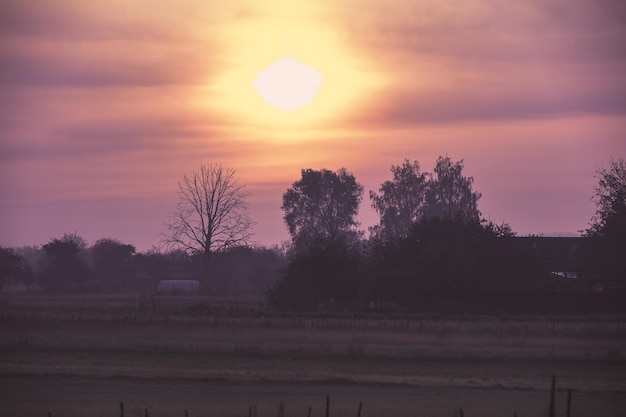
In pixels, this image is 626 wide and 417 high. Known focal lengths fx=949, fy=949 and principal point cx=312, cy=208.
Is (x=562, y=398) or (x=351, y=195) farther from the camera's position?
(x=351, y=195)

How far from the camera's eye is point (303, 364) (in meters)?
41.2

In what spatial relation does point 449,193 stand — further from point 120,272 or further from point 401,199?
point 120,272

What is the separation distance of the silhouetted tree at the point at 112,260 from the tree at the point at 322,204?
1040 inches

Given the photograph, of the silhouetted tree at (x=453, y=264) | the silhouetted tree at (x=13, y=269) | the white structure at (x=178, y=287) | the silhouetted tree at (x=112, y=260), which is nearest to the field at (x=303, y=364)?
the silhouetted tree at (x=453, y=264)

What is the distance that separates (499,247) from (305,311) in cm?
1496

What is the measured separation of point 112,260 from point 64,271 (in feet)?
81.2

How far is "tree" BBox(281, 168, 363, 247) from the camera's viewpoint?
12212cm

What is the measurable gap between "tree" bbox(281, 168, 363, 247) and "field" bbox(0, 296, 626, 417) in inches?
2411

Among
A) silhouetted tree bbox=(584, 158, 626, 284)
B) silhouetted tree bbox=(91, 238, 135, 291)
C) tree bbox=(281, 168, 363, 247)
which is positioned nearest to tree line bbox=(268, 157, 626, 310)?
silhouetted tree bbox=(584, 158, 626, 284)

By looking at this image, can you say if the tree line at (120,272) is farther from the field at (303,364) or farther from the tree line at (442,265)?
the field at (303,364)

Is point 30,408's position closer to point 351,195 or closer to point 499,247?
point 499,247

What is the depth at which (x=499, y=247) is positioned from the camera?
223 feet

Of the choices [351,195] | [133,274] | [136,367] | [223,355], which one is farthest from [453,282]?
[133,274]

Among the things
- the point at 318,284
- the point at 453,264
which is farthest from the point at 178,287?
the point at 453,264
